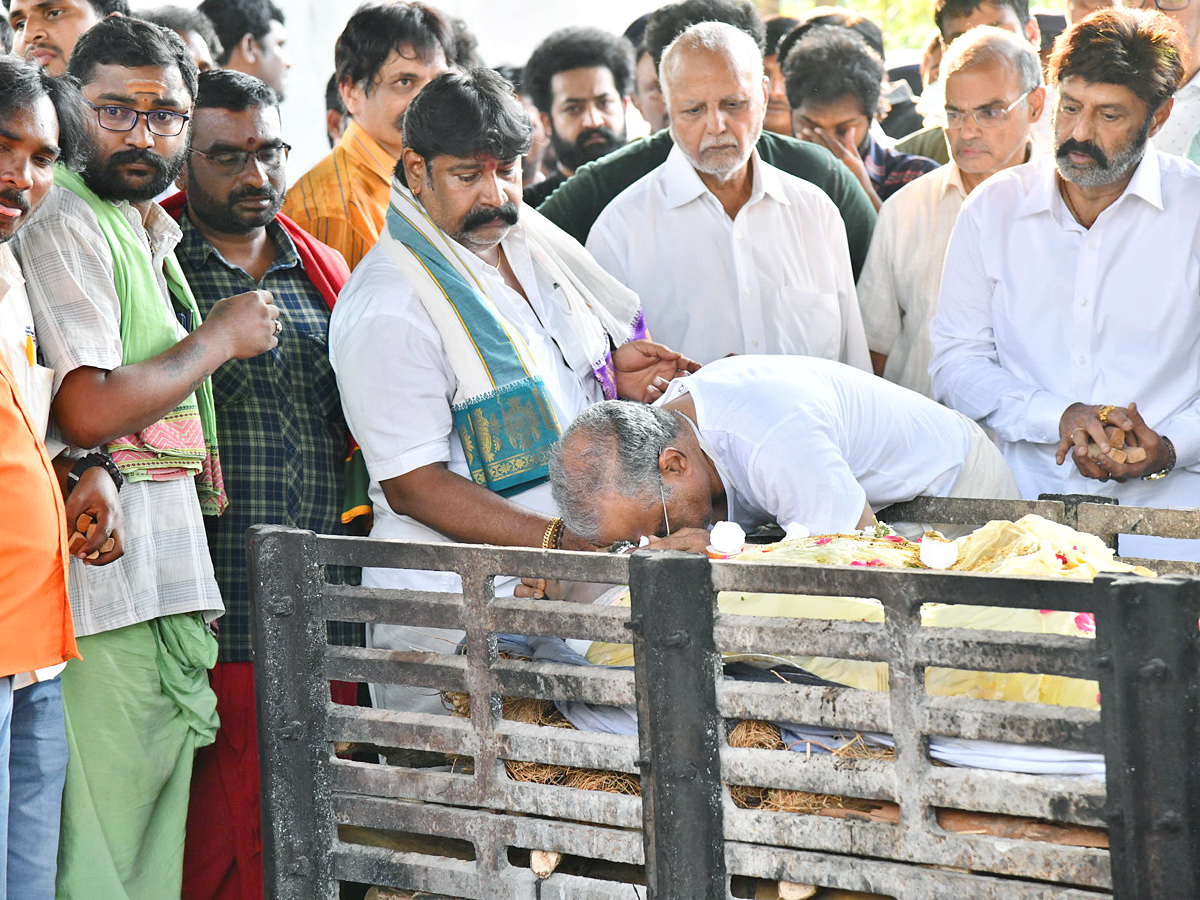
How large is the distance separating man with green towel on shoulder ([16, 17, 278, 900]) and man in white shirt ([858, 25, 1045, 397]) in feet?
7.59

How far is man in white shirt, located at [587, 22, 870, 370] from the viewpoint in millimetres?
4371

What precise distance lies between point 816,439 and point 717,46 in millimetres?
1802

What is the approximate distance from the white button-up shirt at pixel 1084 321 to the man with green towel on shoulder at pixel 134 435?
2.12m

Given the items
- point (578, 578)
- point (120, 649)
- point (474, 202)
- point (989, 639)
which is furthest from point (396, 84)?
point (989, 639)

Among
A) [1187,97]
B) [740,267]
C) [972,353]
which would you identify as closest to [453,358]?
[740,267]

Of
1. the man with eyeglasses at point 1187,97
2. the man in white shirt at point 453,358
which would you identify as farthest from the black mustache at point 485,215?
the man with eyeglasses at point 1187,97

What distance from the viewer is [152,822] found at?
3.10m

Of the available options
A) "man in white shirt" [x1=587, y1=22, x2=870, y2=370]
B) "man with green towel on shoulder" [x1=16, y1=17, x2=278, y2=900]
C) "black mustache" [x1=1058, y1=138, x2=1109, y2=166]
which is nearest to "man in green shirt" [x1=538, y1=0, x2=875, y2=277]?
"man in white shirt" [x1=587, y1=22, x2=870, y2=370]

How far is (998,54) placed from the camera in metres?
4.40


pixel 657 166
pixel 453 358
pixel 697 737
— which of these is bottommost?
pixel 697 737

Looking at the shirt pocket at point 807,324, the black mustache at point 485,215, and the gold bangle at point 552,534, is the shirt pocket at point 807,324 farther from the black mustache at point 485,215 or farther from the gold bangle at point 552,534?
the gold bangle at point 552,534

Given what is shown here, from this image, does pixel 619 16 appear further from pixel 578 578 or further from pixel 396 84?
pixel 578 578

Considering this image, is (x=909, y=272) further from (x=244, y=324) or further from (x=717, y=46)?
(x=244, y=324)

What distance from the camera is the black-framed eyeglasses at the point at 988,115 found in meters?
4.44
